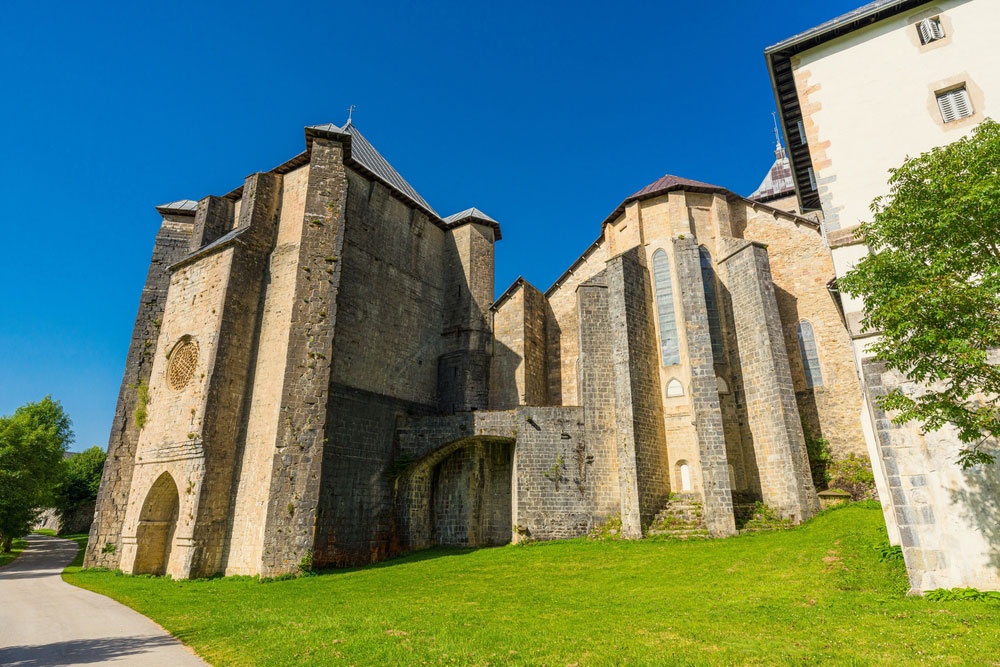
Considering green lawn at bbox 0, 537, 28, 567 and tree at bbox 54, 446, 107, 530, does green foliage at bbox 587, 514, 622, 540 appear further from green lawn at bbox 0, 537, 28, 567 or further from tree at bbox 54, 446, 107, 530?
tree at bbox 54, 446, 107, 530

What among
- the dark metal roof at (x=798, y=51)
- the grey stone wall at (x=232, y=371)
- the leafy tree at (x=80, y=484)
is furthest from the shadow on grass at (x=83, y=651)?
the leafy tree at (x=80, y=484)

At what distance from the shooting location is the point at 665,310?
2036 centimetres

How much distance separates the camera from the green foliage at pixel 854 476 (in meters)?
16.8

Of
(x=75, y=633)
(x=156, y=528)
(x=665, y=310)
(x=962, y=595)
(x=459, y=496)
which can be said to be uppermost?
(x=665, y=310)

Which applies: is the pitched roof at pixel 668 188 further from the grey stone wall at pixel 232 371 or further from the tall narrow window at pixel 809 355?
the grey stone wall at pixel 232 371

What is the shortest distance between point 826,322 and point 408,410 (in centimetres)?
1645

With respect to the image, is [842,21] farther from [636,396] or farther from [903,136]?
[636,396]

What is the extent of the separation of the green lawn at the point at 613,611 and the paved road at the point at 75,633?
0.44 metres

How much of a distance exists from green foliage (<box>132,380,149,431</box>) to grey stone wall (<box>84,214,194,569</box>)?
0.30m

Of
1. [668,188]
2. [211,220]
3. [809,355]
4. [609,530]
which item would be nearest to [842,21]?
[668,188]

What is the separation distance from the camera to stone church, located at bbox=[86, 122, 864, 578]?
1642 centimetres

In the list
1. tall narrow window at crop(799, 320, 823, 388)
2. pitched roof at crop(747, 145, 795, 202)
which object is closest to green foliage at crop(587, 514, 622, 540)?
tall narrow window at crop(799, 320, 823, 388)

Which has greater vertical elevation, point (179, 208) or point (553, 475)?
point (179, 208)

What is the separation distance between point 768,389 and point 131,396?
2351 centimetres
